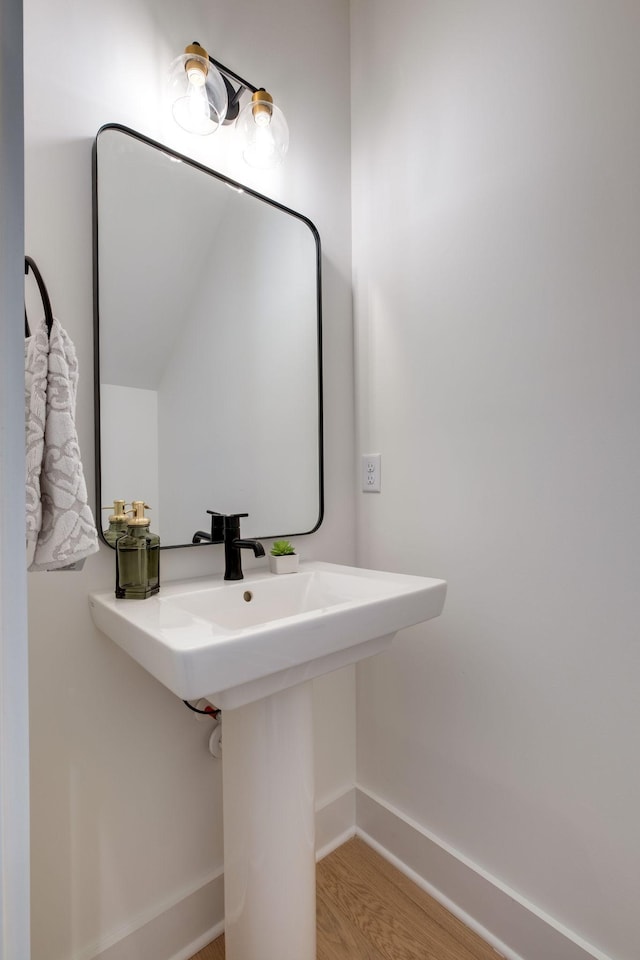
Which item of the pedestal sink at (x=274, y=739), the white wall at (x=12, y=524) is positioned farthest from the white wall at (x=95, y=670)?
the white wall at (x=12, y=524)

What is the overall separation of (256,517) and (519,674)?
0.76m

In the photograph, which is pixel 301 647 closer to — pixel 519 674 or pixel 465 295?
pixel 519 674

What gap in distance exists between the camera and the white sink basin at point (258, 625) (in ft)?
2.42

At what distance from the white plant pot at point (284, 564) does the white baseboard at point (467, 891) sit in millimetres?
813

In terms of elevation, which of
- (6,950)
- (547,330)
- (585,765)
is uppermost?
(547,330)

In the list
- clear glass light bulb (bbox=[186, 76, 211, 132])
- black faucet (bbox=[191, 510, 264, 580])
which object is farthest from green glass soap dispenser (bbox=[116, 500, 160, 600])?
clear glass light bulb (bbox=[186, 76, 211, 132])

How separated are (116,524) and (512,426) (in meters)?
0.93

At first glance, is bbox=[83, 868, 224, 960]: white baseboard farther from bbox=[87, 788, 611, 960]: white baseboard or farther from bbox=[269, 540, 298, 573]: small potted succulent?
bbox=[269, 540, 298, 573]: small potted succulent

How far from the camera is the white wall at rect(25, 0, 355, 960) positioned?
0.99 m

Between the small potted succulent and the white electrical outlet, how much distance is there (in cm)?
37

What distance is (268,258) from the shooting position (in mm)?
1396

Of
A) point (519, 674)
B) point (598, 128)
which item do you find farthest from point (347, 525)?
point (598, 128)

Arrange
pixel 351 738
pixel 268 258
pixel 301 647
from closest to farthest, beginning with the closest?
pixel 301 647, pixel 268 258, pixel 351 738

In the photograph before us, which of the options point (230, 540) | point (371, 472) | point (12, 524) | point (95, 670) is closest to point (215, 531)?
point (230, 540)
